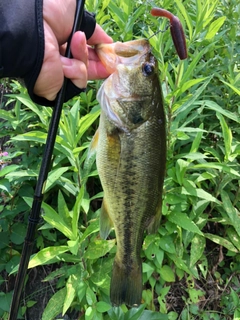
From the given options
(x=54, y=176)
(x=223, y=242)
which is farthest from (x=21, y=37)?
(x=223, y=242)

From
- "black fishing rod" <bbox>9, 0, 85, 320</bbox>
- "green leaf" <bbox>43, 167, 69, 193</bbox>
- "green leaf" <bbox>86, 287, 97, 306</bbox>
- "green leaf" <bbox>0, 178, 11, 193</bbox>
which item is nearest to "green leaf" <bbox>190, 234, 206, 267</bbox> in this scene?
"green leaf" <bbox>86, 287, 97, 306</bbox>

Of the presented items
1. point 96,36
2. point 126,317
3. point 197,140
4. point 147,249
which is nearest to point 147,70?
point 96,36

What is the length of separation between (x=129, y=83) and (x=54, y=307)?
147cm

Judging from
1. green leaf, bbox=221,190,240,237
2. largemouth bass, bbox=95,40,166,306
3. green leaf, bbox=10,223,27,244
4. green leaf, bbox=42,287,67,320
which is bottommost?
green leaf, bbox=42,287,67,320

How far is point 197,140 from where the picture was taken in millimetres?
2328

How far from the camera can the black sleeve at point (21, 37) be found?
1499mm

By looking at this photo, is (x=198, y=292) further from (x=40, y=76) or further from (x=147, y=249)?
(x=40, y=76)

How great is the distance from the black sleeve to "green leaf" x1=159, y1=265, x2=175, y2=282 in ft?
5.31

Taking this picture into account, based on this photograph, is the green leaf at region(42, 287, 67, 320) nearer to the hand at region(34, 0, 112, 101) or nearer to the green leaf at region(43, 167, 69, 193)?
the green leaf at region(43, 167, 69, 193)

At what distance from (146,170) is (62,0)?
939 millimetres

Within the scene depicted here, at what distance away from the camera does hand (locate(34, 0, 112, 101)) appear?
5.31 feet

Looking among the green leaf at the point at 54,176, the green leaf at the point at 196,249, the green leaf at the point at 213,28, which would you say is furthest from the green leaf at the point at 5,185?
the green leaf at the point at 213,28

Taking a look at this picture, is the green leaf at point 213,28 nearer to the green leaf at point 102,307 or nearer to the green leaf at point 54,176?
the green leaf at point 54,176

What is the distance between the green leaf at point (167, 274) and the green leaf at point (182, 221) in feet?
1.33
